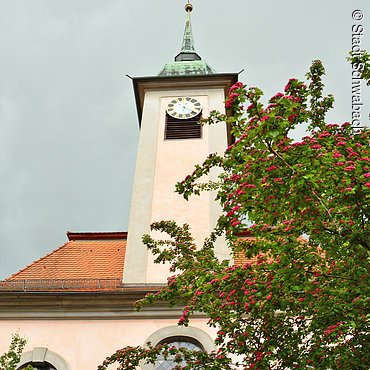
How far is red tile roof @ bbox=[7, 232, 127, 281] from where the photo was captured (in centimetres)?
1539

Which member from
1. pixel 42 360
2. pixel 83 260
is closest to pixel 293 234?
pixel 42 360

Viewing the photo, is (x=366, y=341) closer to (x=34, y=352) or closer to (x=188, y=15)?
(x=34, y=352)

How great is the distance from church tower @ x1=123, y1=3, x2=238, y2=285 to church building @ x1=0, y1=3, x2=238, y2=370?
0.03 metres

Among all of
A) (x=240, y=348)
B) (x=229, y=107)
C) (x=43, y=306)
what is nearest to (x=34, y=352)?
(x=43, y=306)

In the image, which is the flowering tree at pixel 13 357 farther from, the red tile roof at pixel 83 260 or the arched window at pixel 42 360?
the red tile roof at pixel 83 260

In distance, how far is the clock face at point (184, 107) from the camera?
20.0 m

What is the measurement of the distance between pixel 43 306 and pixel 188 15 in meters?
23.5

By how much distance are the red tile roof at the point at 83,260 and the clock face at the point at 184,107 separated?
4.69 meters

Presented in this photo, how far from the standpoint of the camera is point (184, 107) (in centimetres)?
2052

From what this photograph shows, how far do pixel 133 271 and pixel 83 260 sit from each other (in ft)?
6.59

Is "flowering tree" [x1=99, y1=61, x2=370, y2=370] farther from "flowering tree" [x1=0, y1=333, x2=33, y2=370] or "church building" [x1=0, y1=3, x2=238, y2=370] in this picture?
"church building" [x1=0, y1=3, x2=238, y2=370]

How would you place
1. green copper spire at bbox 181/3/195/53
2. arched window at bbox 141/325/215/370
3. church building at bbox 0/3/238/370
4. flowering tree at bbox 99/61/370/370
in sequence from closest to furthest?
flowering tree at bbox 99/61/370/370 → arched window at bbox 141/325/215/370 → church building at bbox 0/3/238/370 → green copper spire at bbox 181/3/195/53

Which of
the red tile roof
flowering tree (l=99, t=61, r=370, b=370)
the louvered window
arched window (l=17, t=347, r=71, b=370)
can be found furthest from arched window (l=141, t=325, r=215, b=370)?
the louvered window

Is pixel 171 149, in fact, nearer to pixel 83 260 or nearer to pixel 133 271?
pixel 83 260
